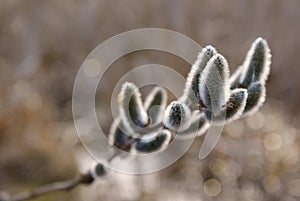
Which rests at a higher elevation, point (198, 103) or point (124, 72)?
point (124, 72)

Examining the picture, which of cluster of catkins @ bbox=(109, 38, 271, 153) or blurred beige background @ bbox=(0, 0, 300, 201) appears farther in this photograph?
blurred beige background @ bbox=(0, 0, 300, 201)

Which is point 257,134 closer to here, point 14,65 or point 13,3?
point 14,65

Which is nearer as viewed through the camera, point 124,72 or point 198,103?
point 198,103

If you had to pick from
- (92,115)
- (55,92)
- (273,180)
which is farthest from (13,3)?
(273,180)
